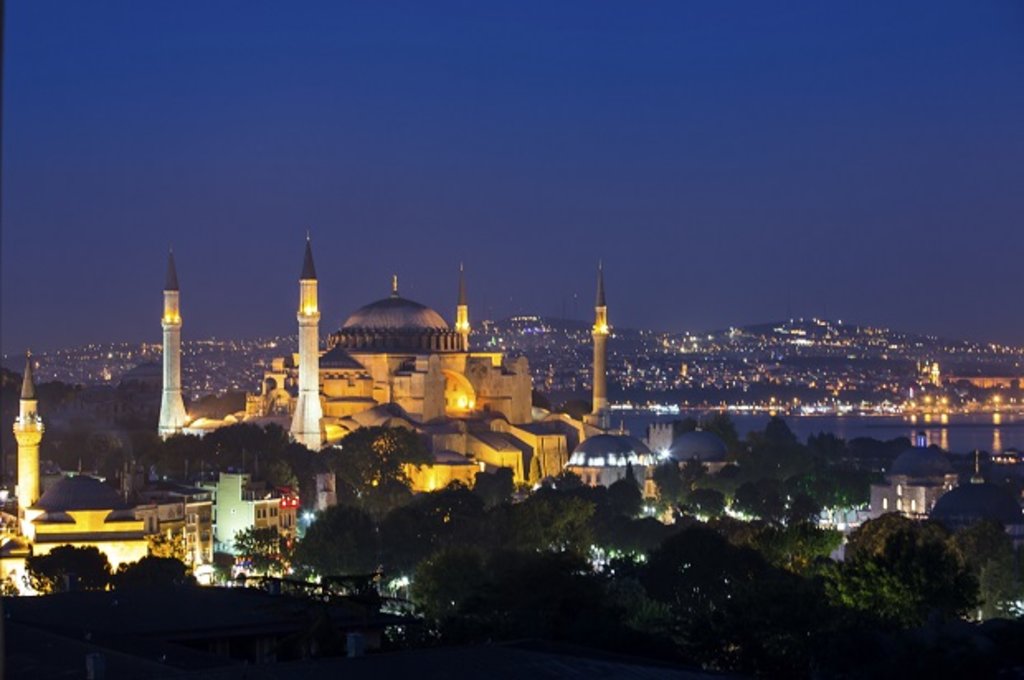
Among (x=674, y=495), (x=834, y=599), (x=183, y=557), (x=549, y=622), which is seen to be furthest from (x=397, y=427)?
(x=549, y=622)

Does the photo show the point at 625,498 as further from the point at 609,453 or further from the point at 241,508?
the point at 241,508

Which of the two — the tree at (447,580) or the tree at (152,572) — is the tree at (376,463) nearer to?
the tree at (152,572)

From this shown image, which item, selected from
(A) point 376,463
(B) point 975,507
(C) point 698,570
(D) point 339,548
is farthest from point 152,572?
(A) point 376,463

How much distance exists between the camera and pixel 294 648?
80.9ft

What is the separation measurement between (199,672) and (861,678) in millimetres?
9245

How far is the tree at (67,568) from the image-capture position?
1736 inches

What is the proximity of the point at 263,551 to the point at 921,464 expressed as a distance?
38009 millimetres

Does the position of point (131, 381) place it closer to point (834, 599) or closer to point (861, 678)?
point (834, 599)

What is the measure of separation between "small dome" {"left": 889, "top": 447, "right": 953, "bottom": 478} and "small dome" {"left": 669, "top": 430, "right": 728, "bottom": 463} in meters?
6.80

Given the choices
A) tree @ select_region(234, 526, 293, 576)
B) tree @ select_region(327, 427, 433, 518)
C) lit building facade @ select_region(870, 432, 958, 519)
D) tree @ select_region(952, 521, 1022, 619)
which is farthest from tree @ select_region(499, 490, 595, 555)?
lit building facade @ select_region(870, 432, 958, 519)

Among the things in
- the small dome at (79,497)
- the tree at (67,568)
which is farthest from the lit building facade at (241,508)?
the tree at (67,568)

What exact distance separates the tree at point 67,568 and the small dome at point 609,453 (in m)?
39.3

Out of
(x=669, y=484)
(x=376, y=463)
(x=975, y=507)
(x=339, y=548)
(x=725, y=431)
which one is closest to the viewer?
(x=339, y=548)

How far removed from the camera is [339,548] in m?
51.7
